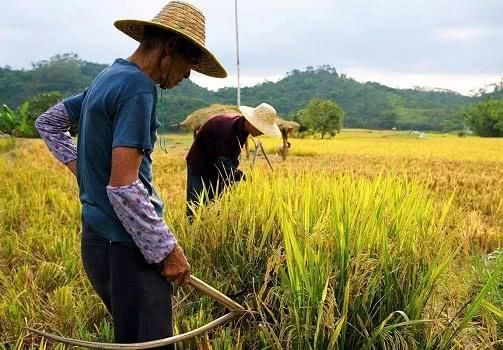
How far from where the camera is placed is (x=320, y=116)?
1767 inches

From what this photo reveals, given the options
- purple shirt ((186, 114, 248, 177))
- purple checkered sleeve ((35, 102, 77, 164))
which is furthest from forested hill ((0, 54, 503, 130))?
purple checkered sleeve ((35, 102, 77, 164))

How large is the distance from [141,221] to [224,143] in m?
2.11

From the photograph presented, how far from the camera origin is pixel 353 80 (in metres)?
69.8

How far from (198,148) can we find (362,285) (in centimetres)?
199

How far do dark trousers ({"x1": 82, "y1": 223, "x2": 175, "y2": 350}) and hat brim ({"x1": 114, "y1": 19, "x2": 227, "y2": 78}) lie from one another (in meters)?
0.60

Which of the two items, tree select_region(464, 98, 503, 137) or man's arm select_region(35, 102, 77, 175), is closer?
man's arm select_region(35, 102, 77, 175)

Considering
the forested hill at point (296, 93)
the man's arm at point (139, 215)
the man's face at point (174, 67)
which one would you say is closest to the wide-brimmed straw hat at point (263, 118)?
the man's face at point (174, 67)

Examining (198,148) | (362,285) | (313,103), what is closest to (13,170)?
(198,148)

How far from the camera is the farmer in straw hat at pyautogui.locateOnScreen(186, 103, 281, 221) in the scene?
353cm

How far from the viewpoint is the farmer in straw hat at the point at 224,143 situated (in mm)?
3531

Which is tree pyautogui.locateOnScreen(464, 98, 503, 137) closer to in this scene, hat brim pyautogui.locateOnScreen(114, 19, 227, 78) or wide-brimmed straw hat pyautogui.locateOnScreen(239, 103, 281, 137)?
wide-brimmed straw hat pyautogui.locateOnScreen(239, 103, 281, 137)

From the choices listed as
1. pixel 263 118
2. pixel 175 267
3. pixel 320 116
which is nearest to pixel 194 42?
pixel 175 267

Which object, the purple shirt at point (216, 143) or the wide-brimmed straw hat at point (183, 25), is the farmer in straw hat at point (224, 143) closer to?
the purple shirt at point (216, 143)

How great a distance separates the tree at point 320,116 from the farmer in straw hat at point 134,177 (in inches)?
1681
